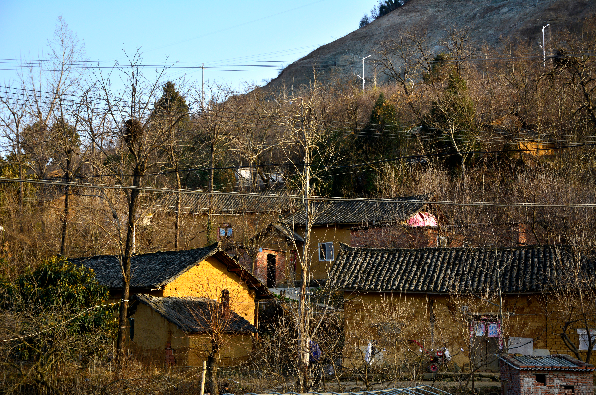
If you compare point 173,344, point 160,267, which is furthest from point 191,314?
point 160,267

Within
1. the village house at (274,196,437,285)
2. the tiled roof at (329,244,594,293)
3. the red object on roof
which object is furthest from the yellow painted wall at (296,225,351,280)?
the tiled roof at (329,244,594,293)

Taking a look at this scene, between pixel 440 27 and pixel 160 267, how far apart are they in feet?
284

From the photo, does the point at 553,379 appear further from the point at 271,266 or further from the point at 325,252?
the point at 271,266

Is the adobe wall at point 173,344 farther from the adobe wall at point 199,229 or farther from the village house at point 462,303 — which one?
the adobe wall at point 199,229

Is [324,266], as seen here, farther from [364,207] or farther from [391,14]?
[391,14]

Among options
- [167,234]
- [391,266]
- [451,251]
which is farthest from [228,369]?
[167,234]

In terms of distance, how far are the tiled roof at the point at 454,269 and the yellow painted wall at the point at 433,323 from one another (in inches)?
18.9

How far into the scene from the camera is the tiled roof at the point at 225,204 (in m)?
38.4

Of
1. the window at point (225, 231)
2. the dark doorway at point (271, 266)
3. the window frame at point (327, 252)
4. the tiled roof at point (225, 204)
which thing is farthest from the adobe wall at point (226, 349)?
the window at point (225, 231)

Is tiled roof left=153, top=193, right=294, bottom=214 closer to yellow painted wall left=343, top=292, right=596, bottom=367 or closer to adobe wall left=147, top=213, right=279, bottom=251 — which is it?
adobe wall left=147, top=213, right=279, bottom=251

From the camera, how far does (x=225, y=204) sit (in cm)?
4019

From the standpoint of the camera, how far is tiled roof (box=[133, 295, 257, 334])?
795 inches

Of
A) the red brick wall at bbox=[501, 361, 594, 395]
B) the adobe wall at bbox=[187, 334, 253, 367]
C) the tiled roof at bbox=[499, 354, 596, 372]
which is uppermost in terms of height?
the tiled roof at bbox=[499, 354, 596, 372]

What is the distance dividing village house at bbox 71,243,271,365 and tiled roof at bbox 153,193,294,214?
12.8 m
